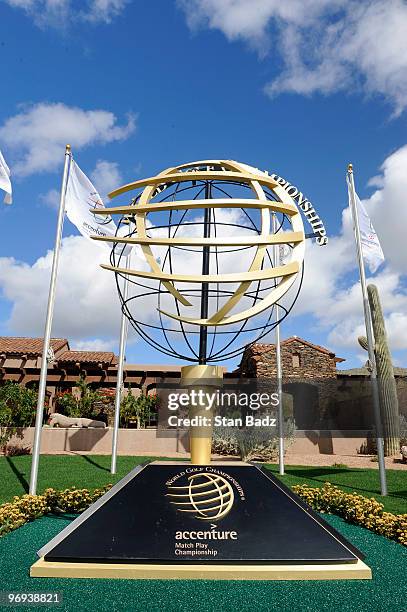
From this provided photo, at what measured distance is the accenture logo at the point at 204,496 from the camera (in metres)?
5.66

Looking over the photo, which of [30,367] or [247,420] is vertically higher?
[30,367]

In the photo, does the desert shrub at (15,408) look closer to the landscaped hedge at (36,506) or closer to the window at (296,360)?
the landscaped hedge at (36,506)

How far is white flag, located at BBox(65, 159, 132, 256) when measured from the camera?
38.5 feet

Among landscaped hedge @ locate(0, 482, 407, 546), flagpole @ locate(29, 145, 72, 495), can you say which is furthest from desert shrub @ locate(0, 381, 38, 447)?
landscaped hedge @ locate(0, 482, 407, 546)

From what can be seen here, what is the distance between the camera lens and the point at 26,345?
102 feet

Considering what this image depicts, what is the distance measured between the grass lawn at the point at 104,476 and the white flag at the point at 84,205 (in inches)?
259

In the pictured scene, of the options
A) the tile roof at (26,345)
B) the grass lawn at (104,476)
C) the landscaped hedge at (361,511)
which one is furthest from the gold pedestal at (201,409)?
the tile roof at (26,345)

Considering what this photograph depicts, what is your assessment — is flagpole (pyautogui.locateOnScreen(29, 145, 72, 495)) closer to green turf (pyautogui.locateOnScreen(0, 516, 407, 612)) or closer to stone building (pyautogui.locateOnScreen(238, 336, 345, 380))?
green turf (pyautogui.locateOnScreen(0, 516, 407, 612))

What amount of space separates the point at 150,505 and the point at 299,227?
4.37m

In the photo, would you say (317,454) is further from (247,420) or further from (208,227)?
(208,227)

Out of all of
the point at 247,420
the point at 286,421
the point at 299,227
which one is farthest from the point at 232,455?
the point at 299,227

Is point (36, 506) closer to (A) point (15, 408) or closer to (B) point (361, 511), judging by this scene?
(B) point (361, 511)

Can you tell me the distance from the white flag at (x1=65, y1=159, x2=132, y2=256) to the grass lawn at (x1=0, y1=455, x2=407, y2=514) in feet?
21.6

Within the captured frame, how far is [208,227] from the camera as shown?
736 cm
